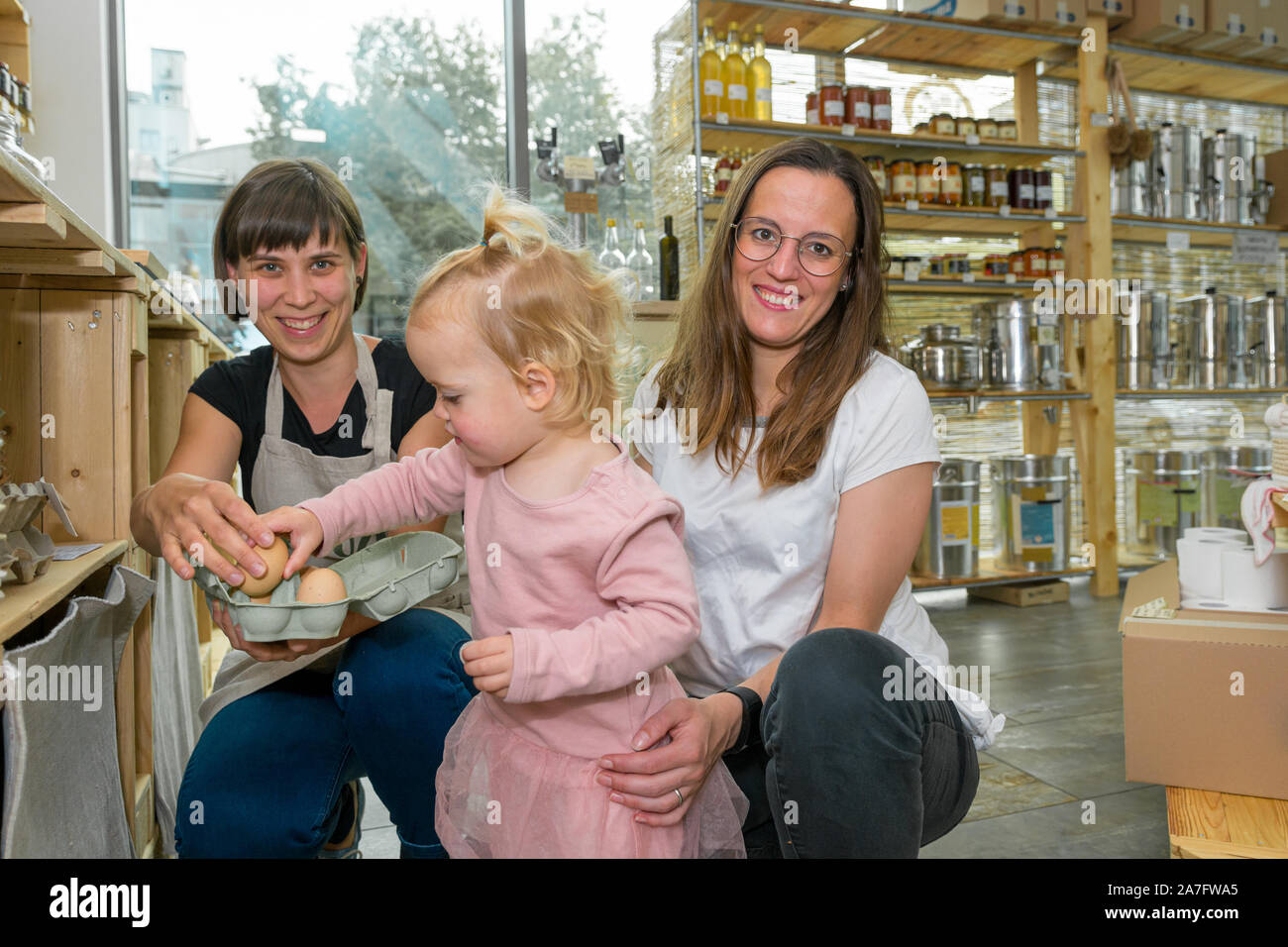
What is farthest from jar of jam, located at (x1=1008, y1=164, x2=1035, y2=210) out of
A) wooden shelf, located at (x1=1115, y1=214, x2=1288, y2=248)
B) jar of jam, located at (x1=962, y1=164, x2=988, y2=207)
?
wooden shelf, located at (x1=1115, y1=214, x2=1288, y2=248)

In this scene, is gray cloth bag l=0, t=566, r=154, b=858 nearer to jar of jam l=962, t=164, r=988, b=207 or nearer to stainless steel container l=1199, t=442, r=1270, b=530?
jar of jam l=962, t=164, r=988, b=207

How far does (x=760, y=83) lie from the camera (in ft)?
11.2

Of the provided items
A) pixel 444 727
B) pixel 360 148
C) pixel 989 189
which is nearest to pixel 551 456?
pixel 444 727

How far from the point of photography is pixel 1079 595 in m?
3.76

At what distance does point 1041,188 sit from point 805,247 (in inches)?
118

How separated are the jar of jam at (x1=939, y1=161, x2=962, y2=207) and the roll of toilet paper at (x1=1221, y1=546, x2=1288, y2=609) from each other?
2.52m

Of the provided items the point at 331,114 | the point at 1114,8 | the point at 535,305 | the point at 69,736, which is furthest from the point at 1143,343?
the point at 69,736

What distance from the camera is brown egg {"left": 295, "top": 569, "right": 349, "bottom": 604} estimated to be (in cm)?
96

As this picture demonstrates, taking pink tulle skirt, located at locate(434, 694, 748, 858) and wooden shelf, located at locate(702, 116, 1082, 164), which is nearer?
pink tulle skirt, located at locate(434, 694, 748, 858)

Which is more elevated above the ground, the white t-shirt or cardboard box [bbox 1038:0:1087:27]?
cardboard box [bbox 1038:0:1087:27]

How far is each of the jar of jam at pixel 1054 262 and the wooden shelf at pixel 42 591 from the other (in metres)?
3.48

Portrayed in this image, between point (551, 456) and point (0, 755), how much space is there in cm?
63

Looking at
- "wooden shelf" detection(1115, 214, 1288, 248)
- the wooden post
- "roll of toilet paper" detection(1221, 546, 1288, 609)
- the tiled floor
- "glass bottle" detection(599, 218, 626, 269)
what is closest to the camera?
"roll of toilet paper" detection(1221, 546, 1288, 609)
